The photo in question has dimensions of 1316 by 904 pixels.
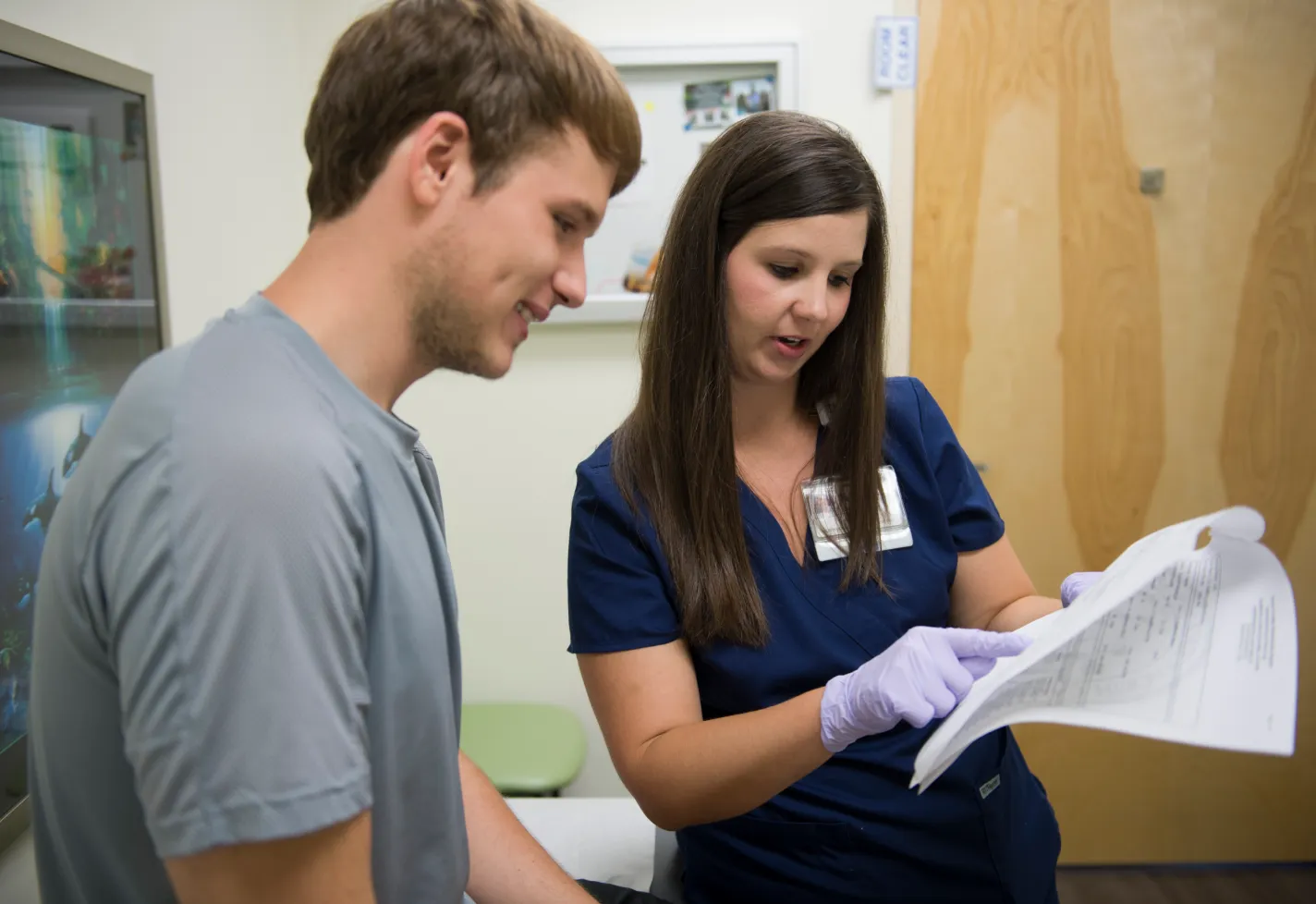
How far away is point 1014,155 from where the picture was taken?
2.21 meters

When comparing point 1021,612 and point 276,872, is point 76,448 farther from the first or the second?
point 1021,612

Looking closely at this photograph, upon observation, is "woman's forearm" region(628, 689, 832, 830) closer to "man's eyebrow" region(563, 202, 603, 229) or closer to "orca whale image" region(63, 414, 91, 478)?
"man's eyebrow" region(563, 202, 603, 229)

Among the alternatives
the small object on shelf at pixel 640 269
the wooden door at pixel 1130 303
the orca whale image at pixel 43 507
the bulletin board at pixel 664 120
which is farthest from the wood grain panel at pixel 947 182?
the orca whale image at pixel 43 507

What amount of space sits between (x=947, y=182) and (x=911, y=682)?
1615 mm

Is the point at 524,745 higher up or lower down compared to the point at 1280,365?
lower down

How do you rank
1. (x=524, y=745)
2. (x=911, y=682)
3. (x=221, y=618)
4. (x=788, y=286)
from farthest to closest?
(x=524, y=745), (x=788, y=286), (x=911, y=682), (x=221, y=618)

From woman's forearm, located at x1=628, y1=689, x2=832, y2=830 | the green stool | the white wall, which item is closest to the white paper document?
woman's forearm, located at x1=628, y1=689, x2=832, y2=830

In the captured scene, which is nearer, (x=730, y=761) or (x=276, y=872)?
(x=276, y=872)

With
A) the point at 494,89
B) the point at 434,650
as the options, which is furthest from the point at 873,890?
the point at 494,89

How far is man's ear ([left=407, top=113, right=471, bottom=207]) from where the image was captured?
2.12 feet

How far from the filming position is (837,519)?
124 cm

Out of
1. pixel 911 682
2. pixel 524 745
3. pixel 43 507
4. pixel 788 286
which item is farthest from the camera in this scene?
pixel 524 745

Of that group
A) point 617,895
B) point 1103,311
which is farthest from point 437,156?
point 1103,311

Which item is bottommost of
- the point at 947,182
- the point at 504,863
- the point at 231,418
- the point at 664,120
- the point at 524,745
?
the point at 524,745
